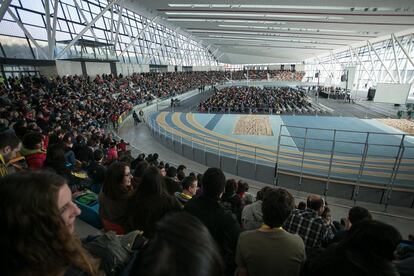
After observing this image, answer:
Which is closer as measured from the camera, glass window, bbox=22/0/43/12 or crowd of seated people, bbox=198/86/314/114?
glass window, bbox=22/0/43/12

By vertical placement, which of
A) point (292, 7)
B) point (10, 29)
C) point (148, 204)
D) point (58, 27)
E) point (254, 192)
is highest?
point (292, 7)

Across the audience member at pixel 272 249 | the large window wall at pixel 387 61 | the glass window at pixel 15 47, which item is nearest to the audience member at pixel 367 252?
the audience member at pixel 272 249

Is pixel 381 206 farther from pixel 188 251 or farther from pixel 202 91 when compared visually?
pixel 202 91

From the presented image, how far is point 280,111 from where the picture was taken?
26750mm

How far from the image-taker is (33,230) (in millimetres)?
1021

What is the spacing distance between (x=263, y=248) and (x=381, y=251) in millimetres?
830

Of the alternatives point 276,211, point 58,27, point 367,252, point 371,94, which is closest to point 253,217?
point 276,211

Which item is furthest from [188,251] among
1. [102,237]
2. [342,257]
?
[342,257]

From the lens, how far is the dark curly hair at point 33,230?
997 millimetres

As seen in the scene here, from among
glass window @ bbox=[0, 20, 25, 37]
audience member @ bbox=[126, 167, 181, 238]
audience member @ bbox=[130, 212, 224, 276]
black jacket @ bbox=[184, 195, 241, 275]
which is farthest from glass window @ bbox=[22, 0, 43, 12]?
audience member @ bbox=[130, 212, 224, 276]

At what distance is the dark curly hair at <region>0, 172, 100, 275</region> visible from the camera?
1.00 m

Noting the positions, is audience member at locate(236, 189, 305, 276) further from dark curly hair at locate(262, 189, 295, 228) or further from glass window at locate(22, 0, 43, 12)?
glass window at locate(22, 0, 43, 12)

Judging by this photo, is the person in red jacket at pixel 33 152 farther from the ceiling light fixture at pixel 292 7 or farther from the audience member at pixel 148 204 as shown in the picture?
the ceiling light fixture at pixel 292 7

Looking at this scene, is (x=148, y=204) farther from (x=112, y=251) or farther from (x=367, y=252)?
(x=367, y=252)
